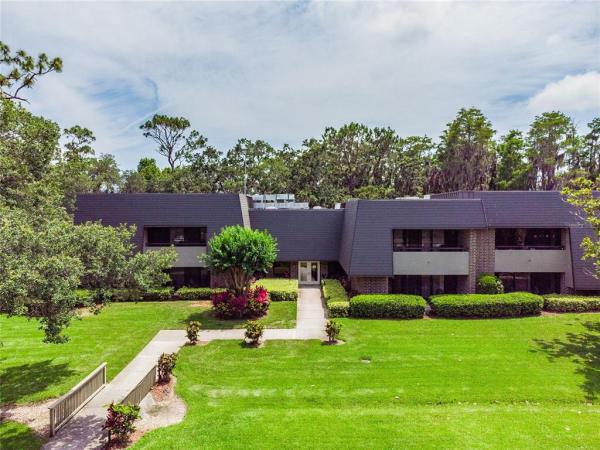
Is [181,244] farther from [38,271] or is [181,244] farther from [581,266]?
[581,266]

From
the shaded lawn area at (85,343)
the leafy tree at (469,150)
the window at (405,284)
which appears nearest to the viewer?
the shaded lawn area at (85,343)

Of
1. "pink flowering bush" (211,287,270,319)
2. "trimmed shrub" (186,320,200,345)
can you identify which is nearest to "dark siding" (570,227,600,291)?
"pink flowering bush" (211,287,270,319)

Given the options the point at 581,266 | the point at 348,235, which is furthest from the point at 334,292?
the point at 581,266

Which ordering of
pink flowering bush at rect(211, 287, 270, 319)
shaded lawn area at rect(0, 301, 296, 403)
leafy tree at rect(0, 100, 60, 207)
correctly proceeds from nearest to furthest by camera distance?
shaded lawn area at rect(0, 301, 296, 403)
leafy tree at rect(0, 100, 60, 207)
pink flowering bush at rect(211, 287, 270, 319)

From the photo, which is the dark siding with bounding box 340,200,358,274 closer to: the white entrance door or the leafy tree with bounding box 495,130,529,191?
the white entrance door

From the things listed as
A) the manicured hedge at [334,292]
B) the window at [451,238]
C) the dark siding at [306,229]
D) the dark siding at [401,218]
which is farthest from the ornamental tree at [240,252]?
the window at [451,238]

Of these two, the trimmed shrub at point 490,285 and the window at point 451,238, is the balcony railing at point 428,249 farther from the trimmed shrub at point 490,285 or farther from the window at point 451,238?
the trimmed shrub at point 490,285

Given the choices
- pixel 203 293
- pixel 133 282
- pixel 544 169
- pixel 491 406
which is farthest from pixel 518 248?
pixel 544 169
